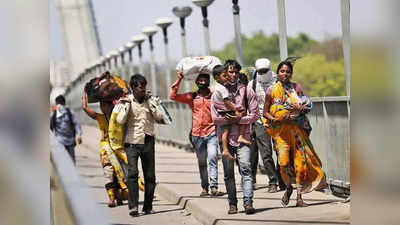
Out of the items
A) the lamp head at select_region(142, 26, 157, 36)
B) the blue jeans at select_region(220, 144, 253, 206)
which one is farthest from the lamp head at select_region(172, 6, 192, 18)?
the blue jeans at select_region(220, 144, 253, 206)

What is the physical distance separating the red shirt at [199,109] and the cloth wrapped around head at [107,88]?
576mm

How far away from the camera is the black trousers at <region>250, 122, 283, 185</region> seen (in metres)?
11.0

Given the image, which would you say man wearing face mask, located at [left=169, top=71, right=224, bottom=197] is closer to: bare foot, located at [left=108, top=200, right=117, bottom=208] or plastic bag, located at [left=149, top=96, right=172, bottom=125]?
plastic bag, located at [left=149, top=96, right=172, bottom=125]

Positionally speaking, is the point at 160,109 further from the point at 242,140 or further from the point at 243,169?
the point at 243,169

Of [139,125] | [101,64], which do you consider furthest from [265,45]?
[139,125]

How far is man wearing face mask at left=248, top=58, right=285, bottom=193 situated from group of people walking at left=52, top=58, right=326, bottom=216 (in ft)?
0.04

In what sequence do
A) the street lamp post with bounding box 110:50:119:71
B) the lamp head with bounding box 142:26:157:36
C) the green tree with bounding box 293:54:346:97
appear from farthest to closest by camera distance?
the green tree with bounding box 293:54:346:97
the street lamp post with bounding box 110:50:119:71
the lamp head with bounding box 142:26:157:36

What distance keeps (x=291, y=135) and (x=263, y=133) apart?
1896mm

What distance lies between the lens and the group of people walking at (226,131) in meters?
8.48
